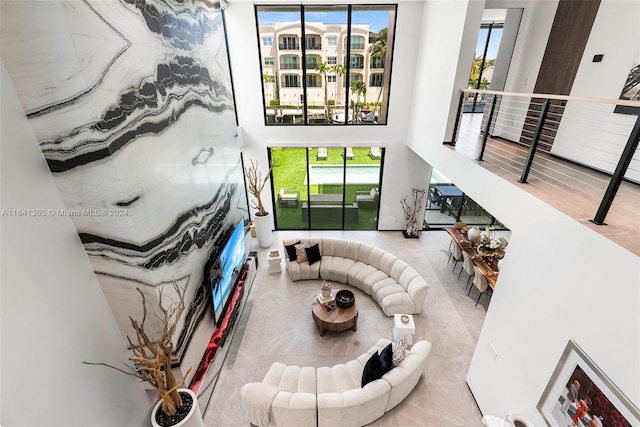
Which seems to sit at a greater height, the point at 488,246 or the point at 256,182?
the point at 256,182

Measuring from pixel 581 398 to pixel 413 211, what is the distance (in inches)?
240

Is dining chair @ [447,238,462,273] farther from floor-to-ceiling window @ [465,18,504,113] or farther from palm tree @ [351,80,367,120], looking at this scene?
palm tree @ [351,80,367,120]

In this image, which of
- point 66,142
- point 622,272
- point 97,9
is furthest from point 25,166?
point 622,272

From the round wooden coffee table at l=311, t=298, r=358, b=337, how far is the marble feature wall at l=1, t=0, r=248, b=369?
2028 mm

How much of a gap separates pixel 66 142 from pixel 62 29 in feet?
2.87

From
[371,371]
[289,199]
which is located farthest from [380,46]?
[371,371]

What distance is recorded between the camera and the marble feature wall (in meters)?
2.21

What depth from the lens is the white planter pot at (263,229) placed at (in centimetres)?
744

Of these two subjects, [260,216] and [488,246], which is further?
[260,216]

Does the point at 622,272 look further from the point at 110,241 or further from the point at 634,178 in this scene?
the point at 110,241

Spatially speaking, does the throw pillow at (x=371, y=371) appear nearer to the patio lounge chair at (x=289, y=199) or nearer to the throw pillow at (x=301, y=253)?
the throw pillow at (x=301, y=253)

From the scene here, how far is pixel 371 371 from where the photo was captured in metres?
3.67

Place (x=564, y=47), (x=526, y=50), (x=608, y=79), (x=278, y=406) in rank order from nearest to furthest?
(x=278, y=406)
(x=608, y=79)
(x=564, y=47)
(x=526, y=50)

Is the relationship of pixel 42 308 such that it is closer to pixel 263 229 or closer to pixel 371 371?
Answer: pixel 371 371
